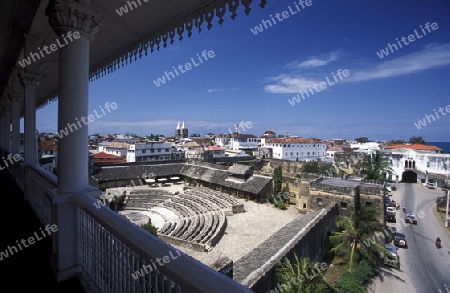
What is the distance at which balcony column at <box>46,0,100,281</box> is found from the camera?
8.91 feet

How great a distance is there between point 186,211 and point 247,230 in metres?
5.75

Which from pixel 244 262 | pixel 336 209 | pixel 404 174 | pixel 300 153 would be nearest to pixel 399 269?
pixel 336 209

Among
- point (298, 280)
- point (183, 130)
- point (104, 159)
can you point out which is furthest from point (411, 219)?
point (183, 130)

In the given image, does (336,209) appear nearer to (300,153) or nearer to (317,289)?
(317,289)

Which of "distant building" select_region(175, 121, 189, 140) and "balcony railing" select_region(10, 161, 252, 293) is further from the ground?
"distant building" select_region(175, 121, 189, 140)

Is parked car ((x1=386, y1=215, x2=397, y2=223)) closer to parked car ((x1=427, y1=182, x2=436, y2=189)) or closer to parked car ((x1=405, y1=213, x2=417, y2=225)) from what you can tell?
parked car ((x1=405, y1=213, x2=417, y2=225))

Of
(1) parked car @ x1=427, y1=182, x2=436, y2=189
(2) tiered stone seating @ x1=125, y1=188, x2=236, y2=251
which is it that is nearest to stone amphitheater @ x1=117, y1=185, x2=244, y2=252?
(2) tiered stone seating @ x1=125, y1=188, x2=236, y2=251

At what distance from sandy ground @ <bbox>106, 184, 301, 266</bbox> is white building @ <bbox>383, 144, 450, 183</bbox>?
1053 inches

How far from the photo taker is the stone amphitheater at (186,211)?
15334 millimetres

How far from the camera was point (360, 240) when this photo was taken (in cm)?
1373

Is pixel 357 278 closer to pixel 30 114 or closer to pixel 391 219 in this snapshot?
pixel 391 219

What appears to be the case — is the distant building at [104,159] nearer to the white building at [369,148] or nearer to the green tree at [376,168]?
the green tree at [376,168]

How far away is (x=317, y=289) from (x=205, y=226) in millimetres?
9539

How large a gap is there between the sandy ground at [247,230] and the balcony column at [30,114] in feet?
27.6
